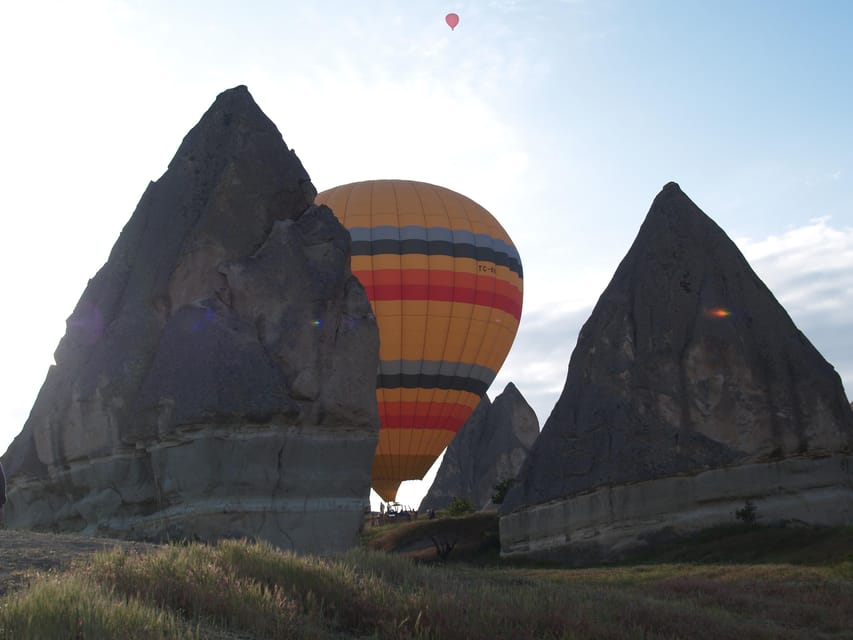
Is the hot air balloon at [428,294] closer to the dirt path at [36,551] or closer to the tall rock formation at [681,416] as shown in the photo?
the tall rock formation at [681,416]

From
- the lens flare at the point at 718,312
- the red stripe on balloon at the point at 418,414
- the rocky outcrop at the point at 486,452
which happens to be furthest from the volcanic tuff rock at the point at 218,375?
the rocky outcrop at the point at 486,452

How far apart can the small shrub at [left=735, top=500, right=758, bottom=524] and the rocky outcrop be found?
42.1m

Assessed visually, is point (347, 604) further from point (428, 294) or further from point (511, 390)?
point (511, 390)

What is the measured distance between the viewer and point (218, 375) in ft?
60.7

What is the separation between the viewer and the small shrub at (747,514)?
25.1 metres

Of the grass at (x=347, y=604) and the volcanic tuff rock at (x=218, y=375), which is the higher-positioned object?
the volcanic tuff rock at (x=218, y=375)

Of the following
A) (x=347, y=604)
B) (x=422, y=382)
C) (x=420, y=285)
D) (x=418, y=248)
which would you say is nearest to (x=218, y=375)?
(x=347, y=604)

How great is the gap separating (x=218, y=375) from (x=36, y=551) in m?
8.29

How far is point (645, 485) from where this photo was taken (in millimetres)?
26469

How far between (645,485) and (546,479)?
11.1 feet

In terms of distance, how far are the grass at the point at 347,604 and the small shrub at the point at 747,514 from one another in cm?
999

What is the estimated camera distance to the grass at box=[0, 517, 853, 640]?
720 cm

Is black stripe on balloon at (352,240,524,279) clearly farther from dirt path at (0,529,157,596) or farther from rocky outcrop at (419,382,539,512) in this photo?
rocky outcrop at (419,382,539,512)


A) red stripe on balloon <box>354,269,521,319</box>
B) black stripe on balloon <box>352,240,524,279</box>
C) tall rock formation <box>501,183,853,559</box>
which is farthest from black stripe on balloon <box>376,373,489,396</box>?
tall rock formation <box>501,183,853,559</box>
